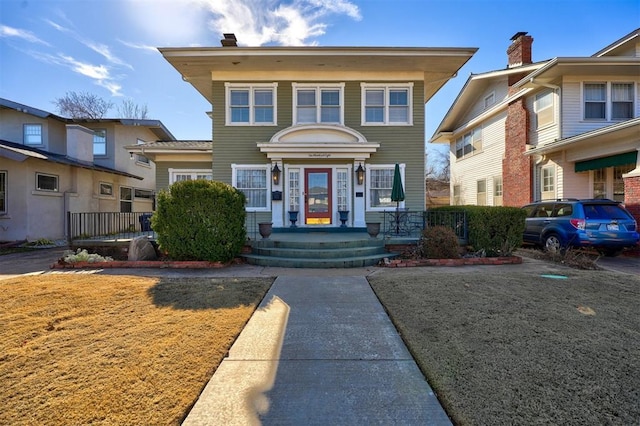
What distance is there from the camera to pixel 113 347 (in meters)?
3.13

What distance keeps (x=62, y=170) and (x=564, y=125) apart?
838 inches

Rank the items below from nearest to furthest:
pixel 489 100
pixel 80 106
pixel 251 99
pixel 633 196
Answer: pixel 633 196, pixel 251 99, pixel 489 100, pixel 80 106

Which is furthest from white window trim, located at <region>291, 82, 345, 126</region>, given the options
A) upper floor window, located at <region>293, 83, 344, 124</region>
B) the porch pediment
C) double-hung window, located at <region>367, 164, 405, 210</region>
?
double-hung window, located at <region>367, 164, 405, 210</region>

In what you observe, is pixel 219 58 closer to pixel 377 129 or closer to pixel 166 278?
pixel 377 129

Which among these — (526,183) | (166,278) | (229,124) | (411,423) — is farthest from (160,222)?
(526,183)

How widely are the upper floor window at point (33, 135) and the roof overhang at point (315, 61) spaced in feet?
30.1

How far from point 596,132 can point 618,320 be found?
8.91 m

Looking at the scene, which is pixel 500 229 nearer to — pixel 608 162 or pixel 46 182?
pixel 608 162

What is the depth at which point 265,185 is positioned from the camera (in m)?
11.4

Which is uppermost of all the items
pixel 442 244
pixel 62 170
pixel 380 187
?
pixel 62 170

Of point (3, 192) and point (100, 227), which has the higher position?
point (3, 192)

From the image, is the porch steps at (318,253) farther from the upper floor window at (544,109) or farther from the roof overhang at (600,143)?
the upper floor window at (544,109)

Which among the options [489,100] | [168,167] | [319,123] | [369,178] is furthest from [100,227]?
[489,100]

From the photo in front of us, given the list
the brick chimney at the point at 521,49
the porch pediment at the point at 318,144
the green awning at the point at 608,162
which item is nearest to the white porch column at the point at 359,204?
the porch pediment at the point at 318,144
